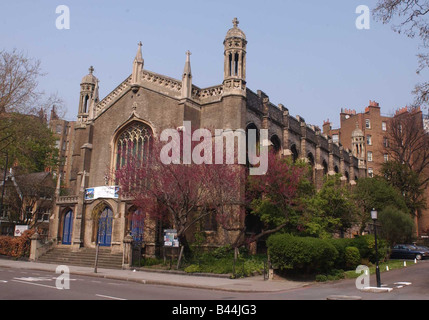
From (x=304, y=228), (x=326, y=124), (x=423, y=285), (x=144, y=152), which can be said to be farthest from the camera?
(x=326, y=124)

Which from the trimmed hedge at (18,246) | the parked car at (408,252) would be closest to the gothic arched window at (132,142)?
the trimmed hedge at (18,246)

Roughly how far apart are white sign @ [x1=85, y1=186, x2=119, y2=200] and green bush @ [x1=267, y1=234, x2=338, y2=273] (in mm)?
13955

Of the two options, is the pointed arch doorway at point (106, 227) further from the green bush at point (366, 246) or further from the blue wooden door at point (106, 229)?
the green bush at point (366, 246)

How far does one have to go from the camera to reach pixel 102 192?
29.9 metres

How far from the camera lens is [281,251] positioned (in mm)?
18625

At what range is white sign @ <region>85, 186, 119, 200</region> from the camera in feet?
95.7

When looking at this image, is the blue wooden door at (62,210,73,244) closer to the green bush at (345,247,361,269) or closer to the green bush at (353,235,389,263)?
the green bush at (345,247,361,269)

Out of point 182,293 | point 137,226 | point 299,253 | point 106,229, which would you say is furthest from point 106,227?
point 182,293

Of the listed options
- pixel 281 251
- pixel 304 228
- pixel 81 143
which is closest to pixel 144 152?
pixel 81 143

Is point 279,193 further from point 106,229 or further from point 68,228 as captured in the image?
point 68,228

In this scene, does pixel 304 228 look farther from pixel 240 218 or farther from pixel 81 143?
pixel 81 143

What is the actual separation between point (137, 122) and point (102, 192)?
6181 mm

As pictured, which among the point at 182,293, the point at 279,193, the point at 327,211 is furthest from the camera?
the point at 327,211
